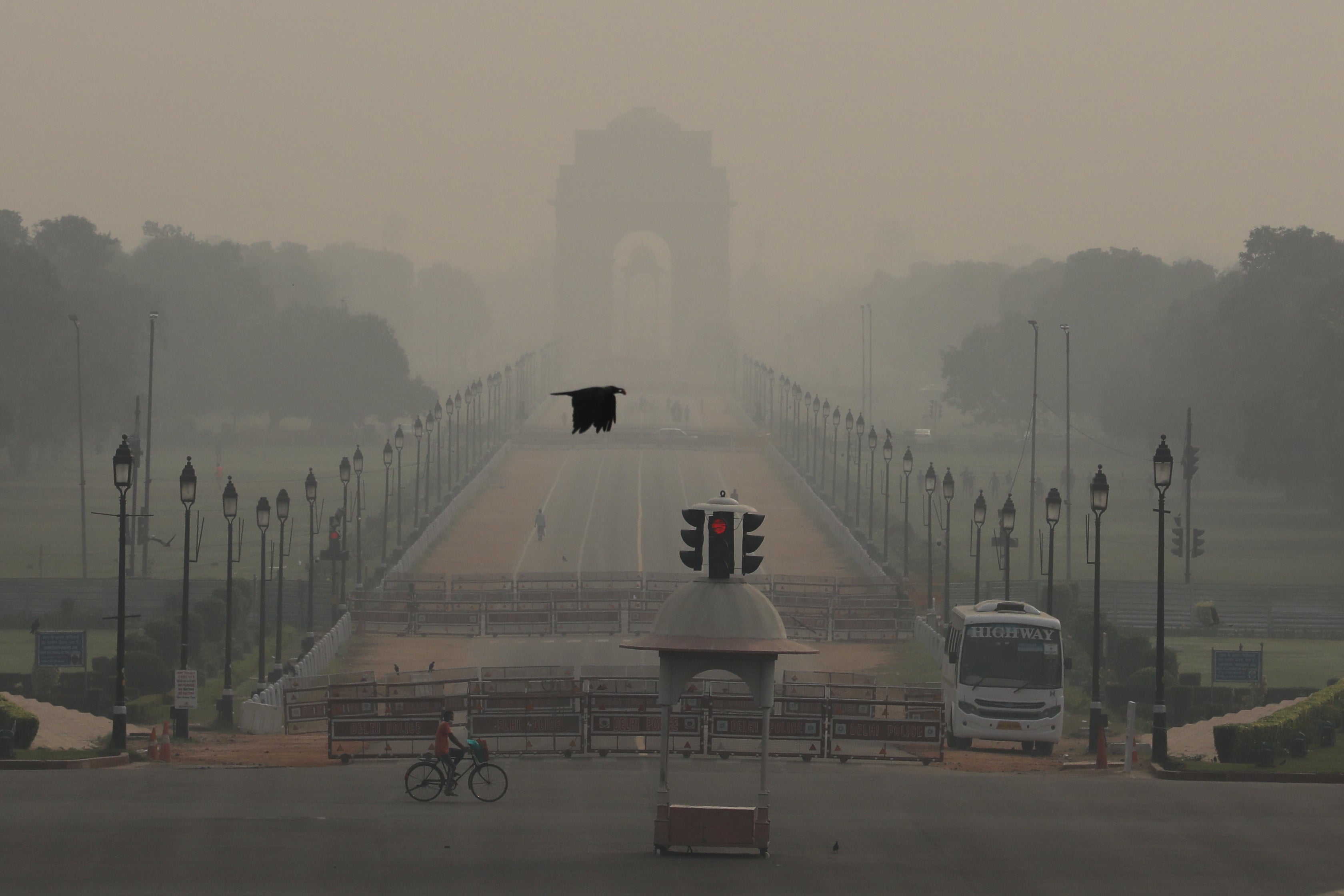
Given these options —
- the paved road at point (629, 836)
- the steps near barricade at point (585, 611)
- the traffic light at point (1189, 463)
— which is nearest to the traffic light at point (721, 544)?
the paved road at point (629, 836)

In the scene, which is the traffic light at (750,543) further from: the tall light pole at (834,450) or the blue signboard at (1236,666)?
the tall light pole at (834,450)

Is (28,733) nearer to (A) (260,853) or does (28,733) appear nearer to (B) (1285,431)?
(A) (260,853)

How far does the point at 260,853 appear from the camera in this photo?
761 inches

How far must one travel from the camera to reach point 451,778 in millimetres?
22875

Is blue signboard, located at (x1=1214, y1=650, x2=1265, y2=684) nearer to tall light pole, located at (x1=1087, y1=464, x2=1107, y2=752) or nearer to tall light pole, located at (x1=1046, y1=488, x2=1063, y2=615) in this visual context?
tall light pole, located at (x1=1046, y1=488, x2=1063, y2=615)

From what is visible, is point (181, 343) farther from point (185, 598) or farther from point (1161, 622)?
point (1161, 622)

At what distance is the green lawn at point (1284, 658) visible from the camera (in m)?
41.3

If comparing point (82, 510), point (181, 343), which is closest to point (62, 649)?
point (82, 510)

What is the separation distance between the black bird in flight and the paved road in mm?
4913

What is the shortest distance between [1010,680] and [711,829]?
12.6 meters

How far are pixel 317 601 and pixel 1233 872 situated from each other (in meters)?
36.7

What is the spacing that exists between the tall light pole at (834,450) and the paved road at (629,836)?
51.1m

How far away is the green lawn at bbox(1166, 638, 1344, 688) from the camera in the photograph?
135 ft

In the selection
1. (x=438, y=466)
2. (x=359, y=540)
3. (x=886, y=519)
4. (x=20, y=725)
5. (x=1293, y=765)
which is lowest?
(x=1293, y=765)
